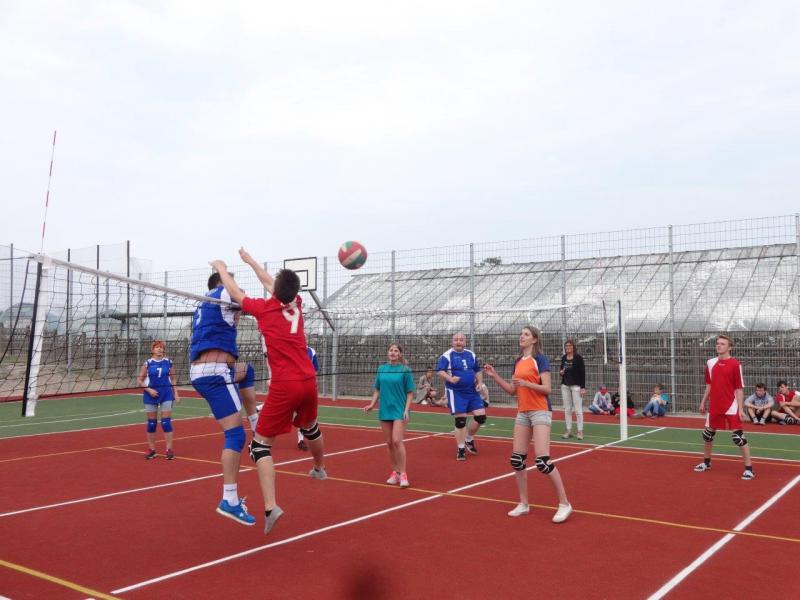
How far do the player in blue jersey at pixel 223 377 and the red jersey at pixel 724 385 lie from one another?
20.8ft

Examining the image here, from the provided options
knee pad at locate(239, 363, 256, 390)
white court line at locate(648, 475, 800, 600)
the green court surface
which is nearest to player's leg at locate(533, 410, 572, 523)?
white court line at locate(648, 475, 800, 600)

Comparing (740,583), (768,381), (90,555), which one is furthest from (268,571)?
(768,381)

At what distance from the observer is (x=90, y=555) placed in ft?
19.1

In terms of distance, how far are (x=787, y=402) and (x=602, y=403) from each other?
416 centimetres

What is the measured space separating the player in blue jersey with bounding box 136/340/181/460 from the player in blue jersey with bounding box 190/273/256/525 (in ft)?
16.9

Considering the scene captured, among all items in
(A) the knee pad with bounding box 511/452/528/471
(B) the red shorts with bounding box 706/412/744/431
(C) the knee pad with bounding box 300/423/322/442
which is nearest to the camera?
(C) the knee pad with bounding box 300/423/322/442

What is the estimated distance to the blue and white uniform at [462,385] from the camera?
36.6 ft

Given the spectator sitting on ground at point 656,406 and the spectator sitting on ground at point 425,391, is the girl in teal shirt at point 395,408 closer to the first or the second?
the spectator sitting on ground at point 656,406

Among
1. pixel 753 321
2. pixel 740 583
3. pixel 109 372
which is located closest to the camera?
pixel 740 583

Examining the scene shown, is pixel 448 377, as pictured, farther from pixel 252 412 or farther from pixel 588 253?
pixel 588 253

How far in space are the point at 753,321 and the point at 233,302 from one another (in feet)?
55.1

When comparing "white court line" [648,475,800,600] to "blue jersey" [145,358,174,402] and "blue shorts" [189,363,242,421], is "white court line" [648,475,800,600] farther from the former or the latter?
"blue jersey" [145,358,174,402]

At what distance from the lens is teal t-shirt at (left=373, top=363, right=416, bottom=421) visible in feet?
28.6

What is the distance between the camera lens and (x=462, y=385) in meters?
11.2
